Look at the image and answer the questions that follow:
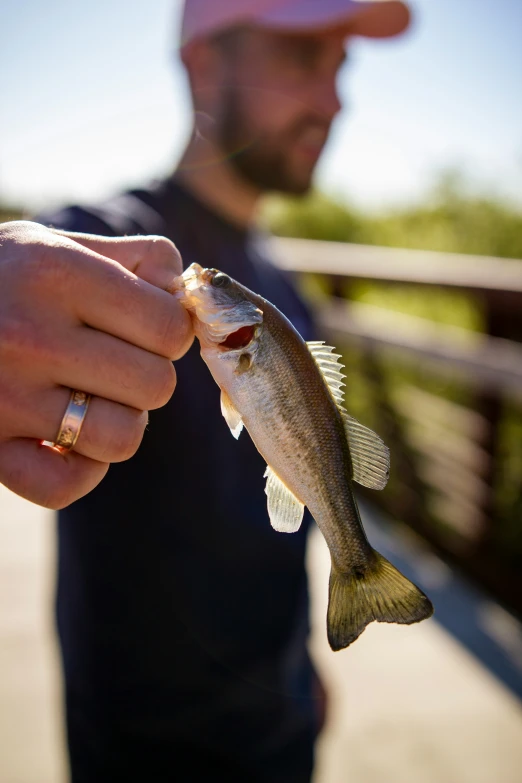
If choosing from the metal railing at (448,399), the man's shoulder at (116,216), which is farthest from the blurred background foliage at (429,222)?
the man's shoulder at (116,216)

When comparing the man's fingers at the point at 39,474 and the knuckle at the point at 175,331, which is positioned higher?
the knuckle at the point at 175,331

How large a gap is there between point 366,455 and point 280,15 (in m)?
1.92

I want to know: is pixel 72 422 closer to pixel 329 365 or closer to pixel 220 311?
pixel 220 311

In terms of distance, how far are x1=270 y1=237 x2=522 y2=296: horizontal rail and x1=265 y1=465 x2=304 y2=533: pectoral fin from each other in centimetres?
184

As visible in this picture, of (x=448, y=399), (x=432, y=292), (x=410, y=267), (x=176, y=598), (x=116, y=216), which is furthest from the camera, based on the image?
(x=448, y=399)

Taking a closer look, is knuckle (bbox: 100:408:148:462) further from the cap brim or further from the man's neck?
the cap brim

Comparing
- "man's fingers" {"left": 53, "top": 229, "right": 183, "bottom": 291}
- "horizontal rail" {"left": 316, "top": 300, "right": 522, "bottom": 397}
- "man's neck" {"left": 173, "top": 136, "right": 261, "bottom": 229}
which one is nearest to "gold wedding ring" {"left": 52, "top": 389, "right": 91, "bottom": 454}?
"man's fingers" {"left": 53, "top": 229, "right": 183, "bottom": 291}

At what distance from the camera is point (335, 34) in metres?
2.39

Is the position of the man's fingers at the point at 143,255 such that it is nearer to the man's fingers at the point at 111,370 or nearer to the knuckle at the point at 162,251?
the knuckle at the point at 162,251

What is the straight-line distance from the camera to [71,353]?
857mm

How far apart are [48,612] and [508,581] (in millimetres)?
2807

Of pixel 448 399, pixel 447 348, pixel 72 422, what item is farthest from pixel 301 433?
pixel 448 399

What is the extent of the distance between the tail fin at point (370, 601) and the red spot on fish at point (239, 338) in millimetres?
366

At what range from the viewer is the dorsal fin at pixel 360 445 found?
0.88m
